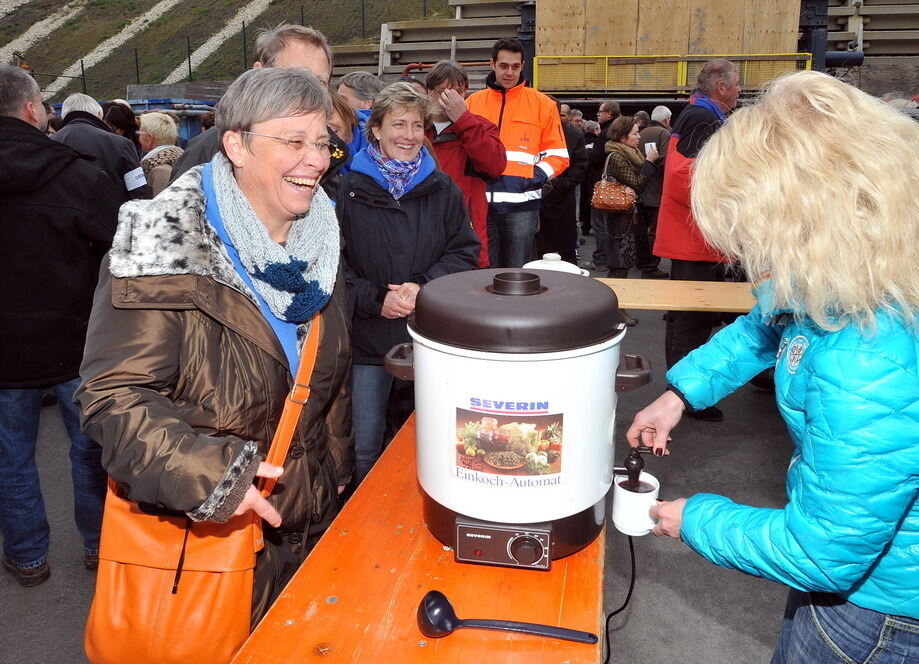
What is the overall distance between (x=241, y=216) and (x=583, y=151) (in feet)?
19.8

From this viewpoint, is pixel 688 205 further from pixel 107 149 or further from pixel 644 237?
pixel 644 237

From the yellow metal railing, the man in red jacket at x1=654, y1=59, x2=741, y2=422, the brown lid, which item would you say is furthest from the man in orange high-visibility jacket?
the yellow metal railing

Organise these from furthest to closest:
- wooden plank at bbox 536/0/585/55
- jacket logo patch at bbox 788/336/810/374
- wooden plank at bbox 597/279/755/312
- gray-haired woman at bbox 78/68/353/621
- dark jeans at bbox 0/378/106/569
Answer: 1. wooden plank at bbox 536/0/585/55
2. wooden plank at bbox 597/279/755/312
3. dark jeans at bbox 0/378/106/569
4. gray-haired woman at bbox 78/68/353/621
5. jacket logo patch at bbox 788/336/810/374

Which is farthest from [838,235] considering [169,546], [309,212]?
[169,546]

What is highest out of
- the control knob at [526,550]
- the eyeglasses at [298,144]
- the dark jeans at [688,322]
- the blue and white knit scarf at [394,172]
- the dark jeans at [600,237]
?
the eyeglasses at [298,144]

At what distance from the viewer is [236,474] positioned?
127 cm

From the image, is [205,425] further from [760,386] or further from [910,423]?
[760,386]

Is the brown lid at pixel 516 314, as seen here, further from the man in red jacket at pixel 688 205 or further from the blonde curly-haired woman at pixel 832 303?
the man in red jacket at pixel 688 205

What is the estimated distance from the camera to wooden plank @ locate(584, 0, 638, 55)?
14.6 m

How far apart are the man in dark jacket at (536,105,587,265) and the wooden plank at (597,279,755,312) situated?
10.3ft

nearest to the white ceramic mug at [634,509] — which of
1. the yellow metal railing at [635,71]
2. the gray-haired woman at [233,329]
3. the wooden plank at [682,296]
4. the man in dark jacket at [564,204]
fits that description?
the gray-haired woman at [233,329]

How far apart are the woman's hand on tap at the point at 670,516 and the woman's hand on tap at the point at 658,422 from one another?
29cm

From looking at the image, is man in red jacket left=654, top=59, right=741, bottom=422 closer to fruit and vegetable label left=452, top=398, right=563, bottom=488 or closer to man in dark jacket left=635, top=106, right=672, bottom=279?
man in dark jacket left=635, top=106, right=672, bottom=279

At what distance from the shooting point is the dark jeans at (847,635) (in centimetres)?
124
